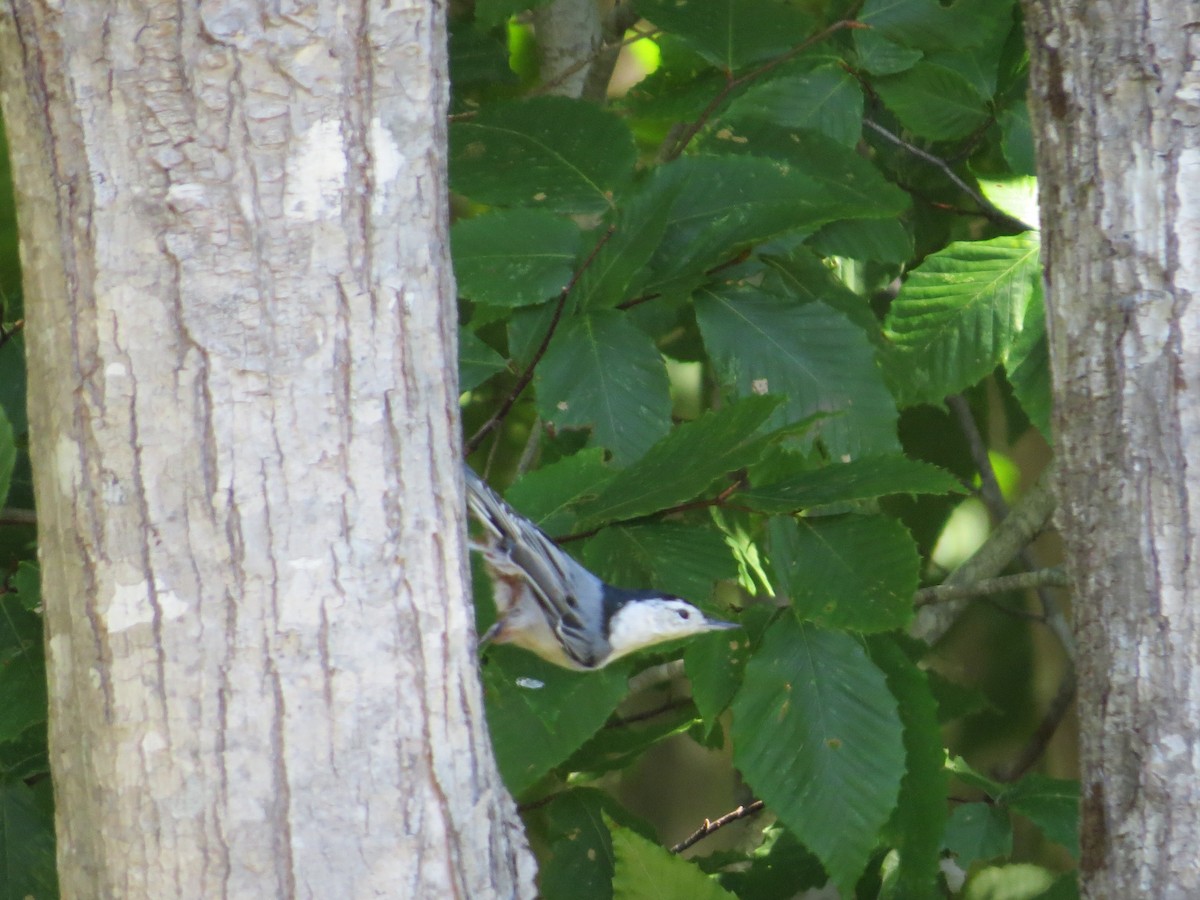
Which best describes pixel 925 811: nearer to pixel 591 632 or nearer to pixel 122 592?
pixel 591 632

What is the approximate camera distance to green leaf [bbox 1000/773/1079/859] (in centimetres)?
174

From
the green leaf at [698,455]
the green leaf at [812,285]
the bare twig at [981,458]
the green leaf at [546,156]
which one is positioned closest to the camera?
the green leaf at [698,455]

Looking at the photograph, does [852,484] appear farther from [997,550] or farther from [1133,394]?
[997,550]

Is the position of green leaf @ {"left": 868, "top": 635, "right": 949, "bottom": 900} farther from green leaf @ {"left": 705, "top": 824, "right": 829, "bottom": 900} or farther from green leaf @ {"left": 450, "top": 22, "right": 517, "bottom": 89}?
green leaf @ {"left": 450, "top": 22, "right": 517, "bottom": 89}

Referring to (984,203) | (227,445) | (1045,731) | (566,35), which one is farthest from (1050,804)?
(566,35)

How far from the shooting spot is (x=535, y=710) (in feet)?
4.67

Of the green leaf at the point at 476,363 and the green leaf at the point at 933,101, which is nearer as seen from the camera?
the green leaf at the point at 476,363

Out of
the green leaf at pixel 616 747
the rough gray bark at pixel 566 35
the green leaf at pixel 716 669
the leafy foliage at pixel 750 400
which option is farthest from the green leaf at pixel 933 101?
the green leaf at pixel 616 747

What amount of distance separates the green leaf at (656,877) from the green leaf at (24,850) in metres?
0.60

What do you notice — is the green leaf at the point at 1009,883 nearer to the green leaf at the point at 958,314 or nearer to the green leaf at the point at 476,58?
the green leaf at the point at 958,314

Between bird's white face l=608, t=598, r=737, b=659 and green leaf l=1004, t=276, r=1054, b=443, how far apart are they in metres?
0.55

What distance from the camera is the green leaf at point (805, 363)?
157 centimetres

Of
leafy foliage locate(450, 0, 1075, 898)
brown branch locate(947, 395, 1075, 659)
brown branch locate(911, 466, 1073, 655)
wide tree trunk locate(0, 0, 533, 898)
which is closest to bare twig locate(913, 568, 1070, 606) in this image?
leafy foliage locate(450, 0, 1075, 898)

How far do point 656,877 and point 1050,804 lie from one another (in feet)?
2.33
